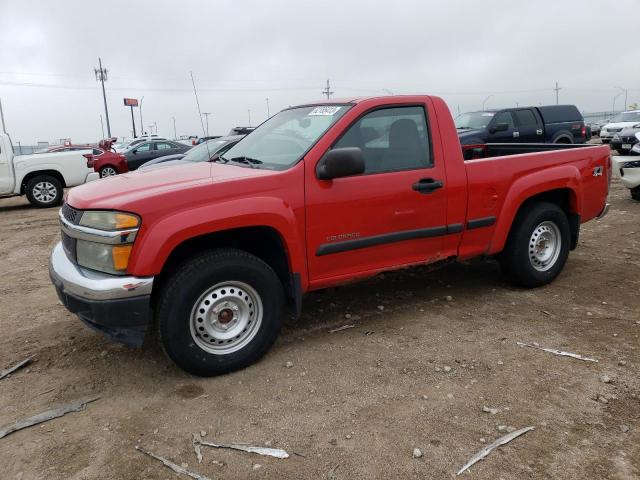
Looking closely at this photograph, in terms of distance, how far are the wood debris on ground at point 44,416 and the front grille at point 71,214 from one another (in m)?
1.13

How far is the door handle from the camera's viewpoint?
13.4 ft

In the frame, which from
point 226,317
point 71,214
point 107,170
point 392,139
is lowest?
point 226,317

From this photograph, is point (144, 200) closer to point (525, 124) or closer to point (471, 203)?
point (471, 203)

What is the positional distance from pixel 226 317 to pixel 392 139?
1861 millimetres

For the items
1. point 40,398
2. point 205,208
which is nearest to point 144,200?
point 205,208

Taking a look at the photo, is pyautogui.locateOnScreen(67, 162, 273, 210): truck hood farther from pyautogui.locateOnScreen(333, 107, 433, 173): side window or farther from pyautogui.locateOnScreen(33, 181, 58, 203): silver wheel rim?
pyautogui.locateOnScreen(33, 181, 58, 203): silver wheel rim

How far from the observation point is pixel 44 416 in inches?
123

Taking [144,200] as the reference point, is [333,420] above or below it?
below

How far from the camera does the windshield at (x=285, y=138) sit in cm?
390

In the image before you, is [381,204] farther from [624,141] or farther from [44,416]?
[624,141]

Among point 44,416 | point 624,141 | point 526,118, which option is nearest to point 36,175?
point 44,416

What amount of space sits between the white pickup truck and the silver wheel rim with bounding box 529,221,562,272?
452 inches

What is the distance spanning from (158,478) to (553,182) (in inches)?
162

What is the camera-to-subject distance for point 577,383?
3314 millimetres
